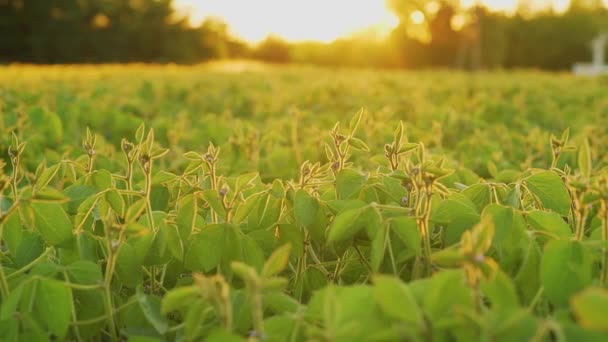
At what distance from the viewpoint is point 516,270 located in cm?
128

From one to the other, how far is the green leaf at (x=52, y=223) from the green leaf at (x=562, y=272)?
88cm

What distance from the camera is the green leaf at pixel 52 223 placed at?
1318mm

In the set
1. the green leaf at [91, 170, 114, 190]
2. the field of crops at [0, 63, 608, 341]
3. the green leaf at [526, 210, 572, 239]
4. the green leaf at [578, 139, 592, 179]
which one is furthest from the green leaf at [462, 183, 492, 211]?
the green leaf at [91, 170, 114, 190]

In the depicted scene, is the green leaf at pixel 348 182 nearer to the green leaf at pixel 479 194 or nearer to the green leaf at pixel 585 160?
the green leaf at pixel 479 194

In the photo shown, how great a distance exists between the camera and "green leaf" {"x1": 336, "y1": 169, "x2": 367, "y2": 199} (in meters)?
1.46

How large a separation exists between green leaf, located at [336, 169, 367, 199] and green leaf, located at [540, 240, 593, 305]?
0.49 metres

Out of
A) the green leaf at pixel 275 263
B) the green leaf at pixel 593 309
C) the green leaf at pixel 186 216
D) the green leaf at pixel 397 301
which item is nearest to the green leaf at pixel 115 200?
the green leaf at pixel 186 216

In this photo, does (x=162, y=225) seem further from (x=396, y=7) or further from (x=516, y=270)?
(x=396, y=7)

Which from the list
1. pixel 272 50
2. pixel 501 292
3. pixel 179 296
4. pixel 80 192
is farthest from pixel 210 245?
pixel 272 50

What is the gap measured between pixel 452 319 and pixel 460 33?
1764 inches

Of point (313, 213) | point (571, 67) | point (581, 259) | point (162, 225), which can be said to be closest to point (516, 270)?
point (581, 259)

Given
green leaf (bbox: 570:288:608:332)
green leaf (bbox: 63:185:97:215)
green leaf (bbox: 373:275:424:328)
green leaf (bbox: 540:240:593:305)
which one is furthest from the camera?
green leaf (bbox: 63:185:97:215)

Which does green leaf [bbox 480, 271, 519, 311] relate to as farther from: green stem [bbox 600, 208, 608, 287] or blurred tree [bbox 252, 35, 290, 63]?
blurred tree [bbox 252, 35, 290, 63]

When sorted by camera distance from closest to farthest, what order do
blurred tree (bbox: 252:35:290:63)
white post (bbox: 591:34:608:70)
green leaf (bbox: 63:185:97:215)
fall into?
green leaf (bbox: 63:185:97:215), white post (bbox: 591:34:608:70), blurred tree (bbox: 252:35:290:63)
